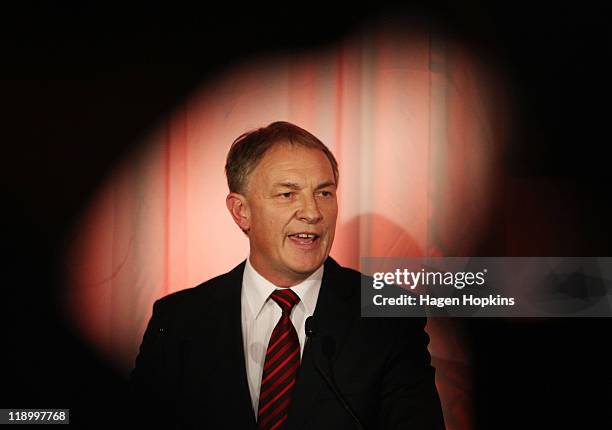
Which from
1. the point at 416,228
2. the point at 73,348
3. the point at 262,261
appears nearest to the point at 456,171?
the point at 416,228

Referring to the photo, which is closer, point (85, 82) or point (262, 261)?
point (262, 261)

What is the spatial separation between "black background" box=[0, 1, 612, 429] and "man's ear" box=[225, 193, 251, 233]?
1.40 feet

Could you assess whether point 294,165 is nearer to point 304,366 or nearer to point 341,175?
point 341,175

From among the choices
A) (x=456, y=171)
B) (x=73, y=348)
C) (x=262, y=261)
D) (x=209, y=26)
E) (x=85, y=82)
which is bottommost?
(x=73, y=348)

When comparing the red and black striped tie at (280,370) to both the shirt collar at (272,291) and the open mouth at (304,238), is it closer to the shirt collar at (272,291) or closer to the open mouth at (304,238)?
the shirt collar at (272,291)

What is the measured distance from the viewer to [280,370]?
2.30 m

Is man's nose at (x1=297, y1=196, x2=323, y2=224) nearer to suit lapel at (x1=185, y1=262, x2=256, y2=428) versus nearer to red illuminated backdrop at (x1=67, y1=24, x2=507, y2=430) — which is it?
red illuminated backdrop at (x1=67, y1=24, x2=507, y2=430)

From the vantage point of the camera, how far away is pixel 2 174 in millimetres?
2568

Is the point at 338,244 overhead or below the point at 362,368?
overhead

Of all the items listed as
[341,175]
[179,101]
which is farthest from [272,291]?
[179,101]

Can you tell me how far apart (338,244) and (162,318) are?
0.71m

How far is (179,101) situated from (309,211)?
685mm

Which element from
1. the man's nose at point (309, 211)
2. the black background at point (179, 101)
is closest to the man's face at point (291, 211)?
the man's nose at point (309, 211)

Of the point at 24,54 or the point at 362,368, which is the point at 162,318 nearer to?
the point at 362,368
